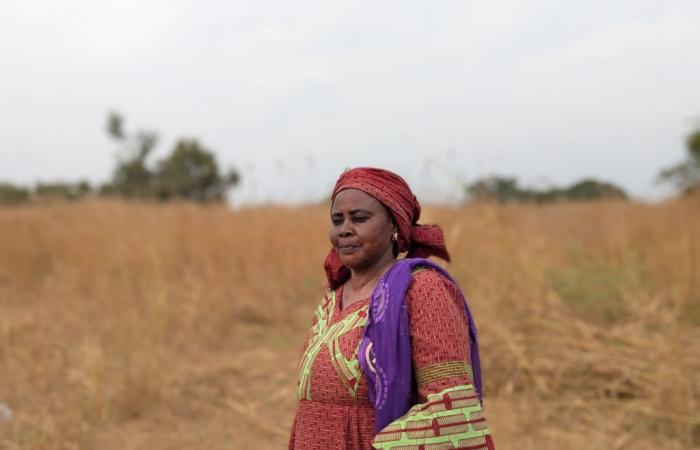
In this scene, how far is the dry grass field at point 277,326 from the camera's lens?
3.60 meters

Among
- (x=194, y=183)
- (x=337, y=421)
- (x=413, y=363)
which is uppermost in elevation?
(x=194, y=183)

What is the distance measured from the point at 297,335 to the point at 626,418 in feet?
8.70

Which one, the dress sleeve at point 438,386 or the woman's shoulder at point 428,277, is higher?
the woman's shoulder at point 428,277

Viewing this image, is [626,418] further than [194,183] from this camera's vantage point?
No

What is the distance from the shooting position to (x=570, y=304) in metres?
4.87

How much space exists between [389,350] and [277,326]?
14.4 ft

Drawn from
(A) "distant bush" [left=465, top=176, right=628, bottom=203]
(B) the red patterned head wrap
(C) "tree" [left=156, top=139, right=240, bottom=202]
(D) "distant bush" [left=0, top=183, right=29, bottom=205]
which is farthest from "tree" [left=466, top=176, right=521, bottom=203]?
(C) "tree" [left=156, top=139, right=240, bottom=202]

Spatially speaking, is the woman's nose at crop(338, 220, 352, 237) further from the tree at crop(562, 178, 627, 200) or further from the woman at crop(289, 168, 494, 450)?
the tree at crop(562, 178, 627, 200)

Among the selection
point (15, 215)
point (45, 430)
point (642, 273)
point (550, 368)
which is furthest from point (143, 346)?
point (15, 215)

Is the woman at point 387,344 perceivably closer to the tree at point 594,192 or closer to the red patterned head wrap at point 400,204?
the red patterned head wrap at point 400,204

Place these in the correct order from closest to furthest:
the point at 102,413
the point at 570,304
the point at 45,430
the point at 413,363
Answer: the point at 413,363 → the point at 45,430 → the point at 102,413 → the point at 570,304

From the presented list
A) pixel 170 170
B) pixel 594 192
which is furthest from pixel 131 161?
pixel 594 192

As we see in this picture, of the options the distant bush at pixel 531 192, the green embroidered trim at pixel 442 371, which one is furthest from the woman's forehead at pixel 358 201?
the distant bush at pixel 531 192

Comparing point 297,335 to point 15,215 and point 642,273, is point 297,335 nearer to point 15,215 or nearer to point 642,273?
point 642,273
